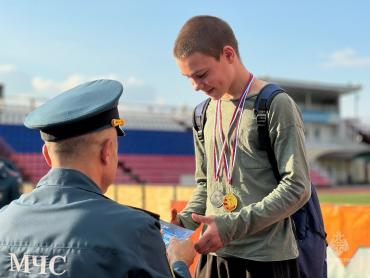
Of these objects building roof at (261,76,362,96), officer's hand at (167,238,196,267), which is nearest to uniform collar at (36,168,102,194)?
officer's hand at (167,238,196,267)

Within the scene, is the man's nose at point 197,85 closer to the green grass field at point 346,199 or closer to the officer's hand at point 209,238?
the officer's hand at point 209,238

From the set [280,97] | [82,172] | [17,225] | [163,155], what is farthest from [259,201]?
[163,155]

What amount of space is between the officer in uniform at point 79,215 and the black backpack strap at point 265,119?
2.13 ft

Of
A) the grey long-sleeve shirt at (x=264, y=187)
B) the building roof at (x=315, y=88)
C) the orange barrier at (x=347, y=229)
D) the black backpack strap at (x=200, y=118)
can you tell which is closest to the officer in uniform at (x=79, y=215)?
the grey long-sleeve shirt at (x=264, y=187)

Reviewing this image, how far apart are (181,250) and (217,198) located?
43 centimetres

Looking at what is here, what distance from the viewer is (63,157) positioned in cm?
161

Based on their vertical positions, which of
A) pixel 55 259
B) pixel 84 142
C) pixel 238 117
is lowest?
pixel 55 259

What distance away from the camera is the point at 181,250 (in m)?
1.93

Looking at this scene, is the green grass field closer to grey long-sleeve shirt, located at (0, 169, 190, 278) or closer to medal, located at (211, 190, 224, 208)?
medal, located at (211, 190, 224, 208)

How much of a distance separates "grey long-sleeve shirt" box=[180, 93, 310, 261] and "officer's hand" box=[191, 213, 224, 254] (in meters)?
0.02

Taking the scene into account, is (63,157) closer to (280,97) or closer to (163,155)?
(280,97)

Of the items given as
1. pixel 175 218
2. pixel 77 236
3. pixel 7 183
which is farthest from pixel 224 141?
pixel 7 183

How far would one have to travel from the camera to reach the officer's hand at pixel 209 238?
2025 millimetres

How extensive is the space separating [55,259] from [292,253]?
1.11 m
